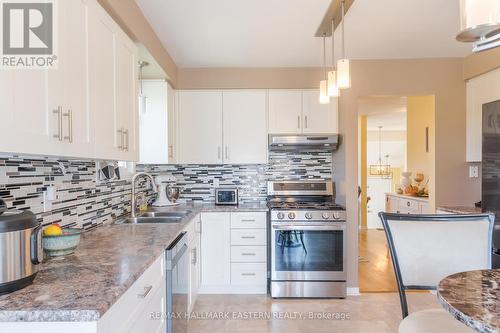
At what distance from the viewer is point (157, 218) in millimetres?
2514

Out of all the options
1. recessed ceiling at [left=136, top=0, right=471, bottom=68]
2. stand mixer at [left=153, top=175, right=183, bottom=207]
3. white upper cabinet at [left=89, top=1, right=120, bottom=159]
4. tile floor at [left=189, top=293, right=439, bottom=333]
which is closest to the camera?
white upper cabinet at [left=89, top=1, right=120, bottom=159]

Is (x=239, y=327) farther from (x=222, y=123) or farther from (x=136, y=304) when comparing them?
(x=222, y=123)

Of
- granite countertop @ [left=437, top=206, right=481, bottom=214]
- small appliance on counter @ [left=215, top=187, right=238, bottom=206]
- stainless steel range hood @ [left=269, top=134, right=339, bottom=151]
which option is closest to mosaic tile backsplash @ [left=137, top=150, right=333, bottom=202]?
small appliance on counter @ [left=215, top=187, right=238, bottom=206]

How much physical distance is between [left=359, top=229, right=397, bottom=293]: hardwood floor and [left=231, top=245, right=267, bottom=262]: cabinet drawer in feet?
3.64

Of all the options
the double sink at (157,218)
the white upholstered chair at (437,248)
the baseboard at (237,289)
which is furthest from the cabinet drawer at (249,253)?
the white upholstered chair at (437,248)

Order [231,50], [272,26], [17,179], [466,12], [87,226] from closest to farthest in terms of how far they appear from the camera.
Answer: [466,12]
[17,179]
[87,226]
[272,26]
[231,50]

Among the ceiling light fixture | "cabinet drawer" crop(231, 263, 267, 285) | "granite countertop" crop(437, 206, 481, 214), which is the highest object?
the ceiling light fixture

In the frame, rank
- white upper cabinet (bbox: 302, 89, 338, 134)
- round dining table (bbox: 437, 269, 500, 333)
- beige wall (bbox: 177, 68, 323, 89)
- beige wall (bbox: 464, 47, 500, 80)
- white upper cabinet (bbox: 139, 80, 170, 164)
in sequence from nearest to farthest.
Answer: round dining table (bbox: 437, 269, 500, 333) → beige wall (bbox: 464, 47, 500, 80) → white upper cabinet (bbox: 139, 80, 170, 164) → white upper cabinet (bbox: 302, 89, 338, 134) → beige wall (bbox: 177, 68, 323, 89)

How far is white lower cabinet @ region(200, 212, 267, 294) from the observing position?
3.06m

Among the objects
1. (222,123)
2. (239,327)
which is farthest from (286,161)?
(239,327)

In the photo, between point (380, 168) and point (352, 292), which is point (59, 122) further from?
point (380, 168)

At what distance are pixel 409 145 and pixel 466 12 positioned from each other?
3.83 metres

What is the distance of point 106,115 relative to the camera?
163cm

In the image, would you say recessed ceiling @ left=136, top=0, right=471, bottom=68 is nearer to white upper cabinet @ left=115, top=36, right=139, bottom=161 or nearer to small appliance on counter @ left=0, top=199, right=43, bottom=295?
white upper cabinet @ left=115, top=36, right=139, bottom=161
